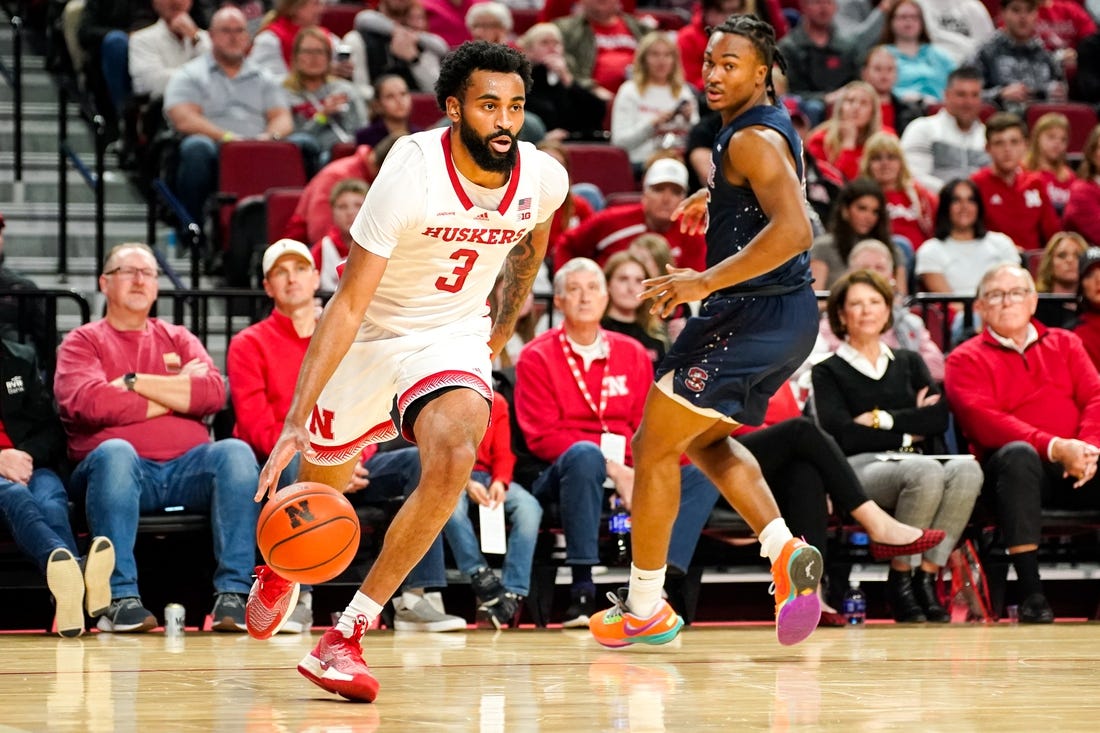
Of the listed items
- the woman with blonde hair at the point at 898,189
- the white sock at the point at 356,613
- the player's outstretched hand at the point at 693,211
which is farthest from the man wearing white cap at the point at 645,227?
the white sock at the point at 356,613

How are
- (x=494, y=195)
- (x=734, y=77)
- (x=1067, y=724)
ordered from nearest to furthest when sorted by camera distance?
(x=1067, y=724) → (x=494, y=195) → (x=734, y=77)

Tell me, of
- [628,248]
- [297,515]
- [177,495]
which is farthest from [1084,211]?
[297,515]

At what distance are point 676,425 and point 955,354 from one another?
2.71 meters

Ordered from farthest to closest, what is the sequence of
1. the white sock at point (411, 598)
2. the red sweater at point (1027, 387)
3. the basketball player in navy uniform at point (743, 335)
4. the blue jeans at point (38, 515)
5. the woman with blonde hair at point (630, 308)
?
the woman with blonde hair at point (630, 308) → the red sweater at point (1027, 387) → the white sock at point (411, 598) → the blue jeans at point (38, 515) → the basketball player in navy uniform at point (743, 335)

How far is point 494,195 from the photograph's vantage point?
15.4 feet

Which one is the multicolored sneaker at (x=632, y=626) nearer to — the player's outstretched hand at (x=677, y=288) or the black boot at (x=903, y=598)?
the player's outstretched hand at (x=677, y=288)

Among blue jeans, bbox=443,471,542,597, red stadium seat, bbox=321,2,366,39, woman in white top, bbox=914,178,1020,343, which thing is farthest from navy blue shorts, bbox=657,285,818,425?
red stadium seat, bbox=321,2,366,39

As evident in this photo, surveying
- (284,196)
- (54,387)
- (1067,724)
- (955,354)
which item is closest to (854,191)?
(955,354)

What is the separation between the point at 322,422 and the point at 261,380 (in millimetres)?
2126

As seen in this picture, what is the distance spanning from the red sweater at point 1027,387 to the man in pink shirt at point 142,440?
319 cm

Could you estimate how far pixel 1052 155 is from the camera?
10320mm

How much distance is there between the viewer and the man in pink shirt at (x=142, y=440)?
6305 mm

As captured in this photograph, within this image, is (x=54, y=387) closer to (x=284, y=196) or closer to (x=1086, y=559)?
(x=284, y=196)

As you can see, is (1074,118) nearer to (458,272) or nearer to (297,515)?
(458,272)
